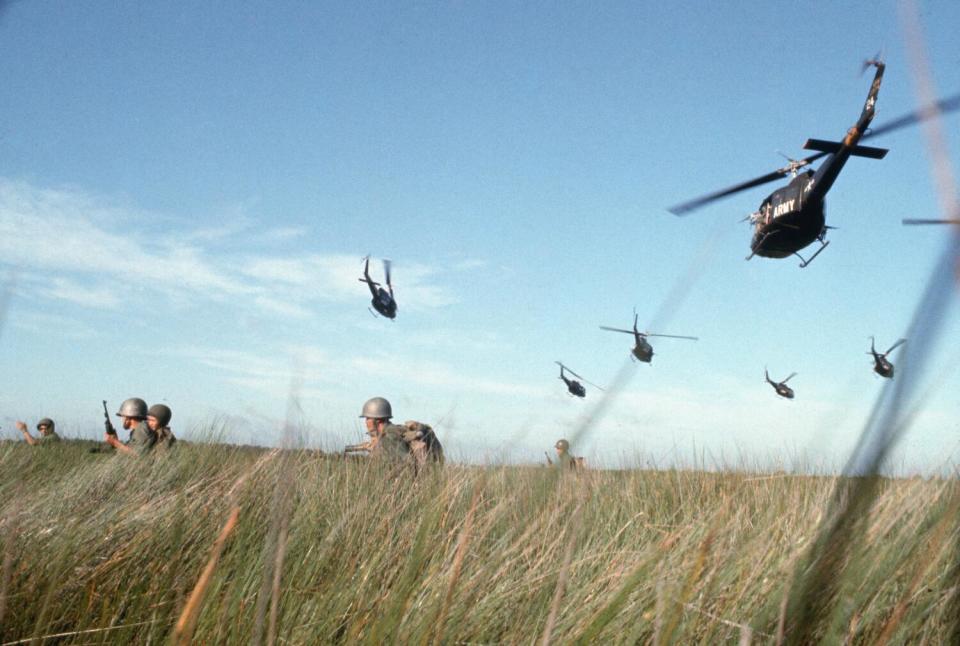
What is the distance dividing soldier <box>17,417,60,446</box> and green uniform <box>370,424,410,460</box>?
378 inches

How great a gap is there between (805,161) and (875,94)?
1.16 metres

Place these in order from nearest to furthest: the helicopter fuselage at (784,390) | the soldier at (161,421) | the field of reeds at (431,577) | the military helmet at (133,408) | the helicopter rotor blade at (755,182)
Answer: the field of reeds at (431,577)
the helicopter rotor blade at (755,182)
the soldier at (161,421)
the military helmet at (133,408)
the helicopter fuselage at (784,390)

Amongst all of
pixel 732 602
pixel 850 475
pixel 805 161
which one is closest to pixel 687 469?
pixel 805 161

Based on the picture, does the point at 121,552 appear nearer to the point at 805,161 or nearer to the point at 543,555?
the point at 543,555

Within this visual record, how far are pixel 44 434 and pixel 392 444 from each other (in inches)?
477

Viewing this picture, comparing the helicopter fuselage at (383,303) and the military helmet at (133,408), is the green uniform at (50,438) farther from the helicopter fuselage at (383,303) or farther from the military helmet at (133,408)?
the helicopter fuselage at (383,303)

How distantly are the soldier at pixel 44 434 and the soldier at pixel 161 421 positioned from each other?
12.8 feet

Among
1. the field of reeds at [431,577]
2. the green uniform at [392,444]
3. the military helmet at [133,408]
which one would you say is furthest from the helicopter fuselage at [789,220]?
the military helmet at [133,408]

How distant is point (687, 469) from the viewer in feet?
28.2

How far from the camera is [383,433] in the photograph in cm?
858

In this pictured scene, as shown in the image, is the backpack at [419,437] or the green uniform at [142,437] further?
the green uniform at [142,437]

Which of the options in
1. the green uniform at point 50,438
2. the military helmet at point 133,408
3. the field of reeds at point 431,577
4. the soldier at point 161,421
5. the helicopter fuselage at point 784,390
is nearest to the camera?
the field of reeds at point 431,577

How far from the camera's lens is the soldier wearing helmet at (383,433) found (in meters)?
7.66

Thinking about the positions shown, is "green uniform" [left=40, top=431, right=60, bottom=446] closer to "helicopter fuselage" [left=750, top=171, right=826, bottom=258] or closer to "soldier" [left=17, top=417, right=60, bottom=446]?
"soldier" [left=17, top=417, right=60, bottom=446]
